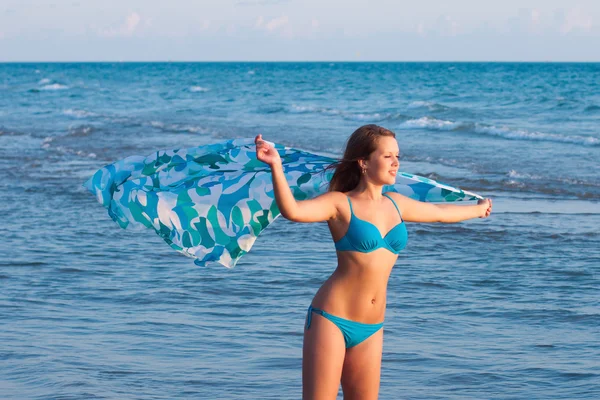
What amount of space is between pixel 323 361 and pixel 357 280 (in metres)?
0.42

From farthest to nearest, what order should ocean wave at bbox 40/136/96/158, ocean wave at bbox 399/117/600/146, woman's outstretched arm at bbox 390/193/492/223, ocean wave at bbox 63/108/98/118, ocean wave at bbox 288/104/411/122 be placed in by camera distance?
ocean wave at bbox 63/108/98/118
ocean wave at bbox 288/104/411/122
ocean wave at bbox 399/117/600/146
ocean wave at bbox 40/136/96/158
woman's outstretched arm at bbox 390/193/492/223

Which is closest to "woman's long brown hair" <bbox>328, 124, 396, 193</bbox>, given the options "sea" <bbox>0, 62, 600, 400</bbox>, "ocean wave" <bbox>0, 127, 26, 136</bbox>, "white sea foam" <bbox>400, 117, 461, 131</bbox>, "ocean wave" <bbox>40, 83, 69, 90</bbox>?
"sea" <bbox>0, 62, 600, 400</bbox>

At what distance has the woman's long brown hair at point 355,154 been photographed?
170 inches

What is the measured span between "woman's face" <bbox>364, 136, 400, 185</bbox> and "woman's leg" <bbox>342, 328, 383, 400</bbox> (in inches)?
30.0

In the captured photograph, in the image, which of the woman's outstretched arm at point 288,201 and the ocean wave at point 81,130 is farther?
the ocean wave at point 81,130

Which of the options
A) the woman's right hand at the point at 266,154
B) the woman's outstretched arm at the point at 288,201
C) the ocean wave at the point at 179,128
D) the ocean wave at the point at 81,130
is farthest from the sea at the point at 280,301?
the ocean wave at the point at 179,128

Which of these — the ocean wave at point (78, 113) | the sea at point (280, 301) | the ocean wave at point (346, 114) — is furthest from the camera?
the ocean wave at point (78, 113)

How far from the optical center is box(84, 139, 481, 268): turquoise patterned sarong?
5062 mm

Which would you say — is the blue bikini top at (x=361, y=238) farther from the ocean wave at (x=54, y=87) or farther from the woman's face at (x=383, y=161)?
the ocean wave at (x=54, y=87)

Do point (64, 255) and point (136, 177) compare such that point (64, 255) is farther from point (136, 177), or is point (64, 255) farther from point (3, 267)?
point (136, 177)

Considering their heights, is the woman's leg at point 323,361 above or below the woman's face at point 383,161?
below

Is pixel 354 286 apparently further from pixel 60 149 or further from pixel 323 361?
pixel 60 149

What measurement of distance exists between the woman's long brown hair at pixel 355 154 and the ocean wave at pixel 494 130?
20.2 m

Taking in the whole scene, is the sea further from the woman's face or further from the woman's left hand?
the woman's face
